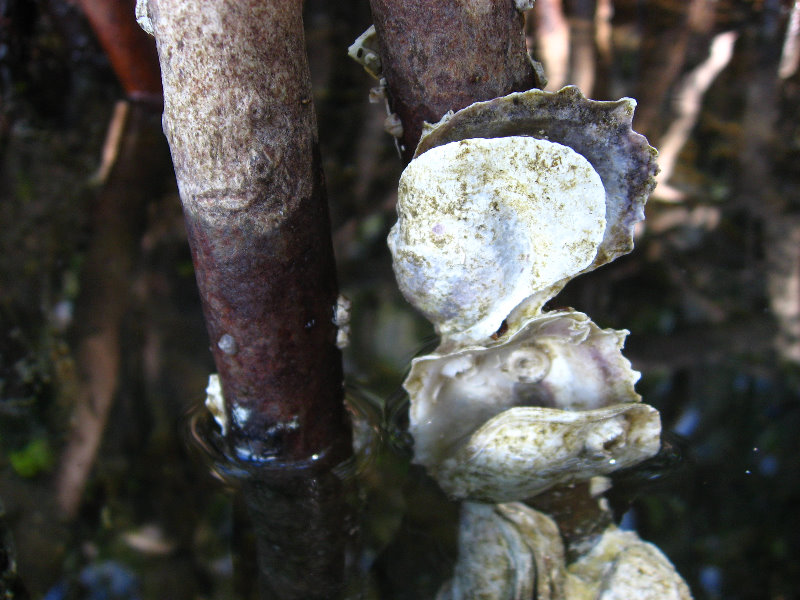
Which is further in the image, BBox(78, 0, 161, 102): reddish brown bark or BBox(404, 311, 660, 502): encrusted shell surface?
BBox(78, 0, 161, 102): reddish brown bark

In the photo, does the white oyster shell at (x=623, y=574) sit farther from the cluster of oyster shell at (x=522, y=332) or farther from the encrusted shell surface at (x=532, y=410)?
the encrusted shell surface at (x=532, y=410)

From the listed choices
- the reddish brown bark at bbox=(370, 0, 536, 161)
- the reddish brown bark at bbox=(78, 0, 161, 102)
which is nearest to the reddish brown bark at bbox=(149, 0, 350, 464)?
the reddish brown bark at bbox=(370, 0, 536, 161)

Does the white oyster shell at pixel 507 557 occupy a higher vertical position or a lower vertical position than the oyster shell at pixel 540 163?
lower

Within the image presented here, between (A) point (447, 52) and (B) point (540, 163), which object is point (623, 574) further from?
(A) point (447, 52)

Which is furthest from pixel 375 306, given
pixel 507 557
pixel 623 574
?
pixel 623 574

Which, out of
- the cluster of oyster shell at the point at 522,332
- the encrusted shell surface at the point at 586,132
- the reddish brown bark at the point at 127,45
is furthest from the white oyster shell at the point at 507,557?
the reddish brown bark at the point at 127,45

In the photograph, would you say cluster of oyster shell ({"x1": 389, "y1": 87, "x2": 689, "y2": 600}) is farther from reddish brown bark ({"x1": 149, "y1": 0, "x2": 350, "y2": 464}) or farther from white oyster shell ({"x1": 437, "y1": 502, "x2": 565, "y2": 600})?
reddish brown bark ({"x1": 149, "y1": 0, "x2": 350, "y2": 464})
